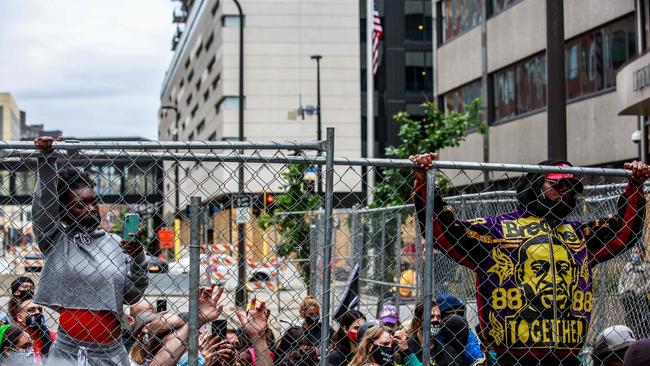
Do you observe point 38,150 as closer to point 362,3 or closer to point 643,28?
point 643,28

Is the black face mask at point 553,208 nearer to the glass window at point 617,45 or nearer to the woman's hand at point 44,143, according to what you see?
the woman's hand at point 44,143

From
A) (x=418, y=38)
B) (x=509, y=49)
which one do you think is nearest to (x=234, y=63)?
(x=418, y=38)

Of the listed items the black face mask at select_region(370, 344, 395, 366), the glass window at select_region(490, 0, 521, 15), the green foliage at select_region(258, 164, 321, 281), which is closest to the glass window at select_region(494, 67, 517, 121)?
the glass window at select_region(490, 0, 521, 15)

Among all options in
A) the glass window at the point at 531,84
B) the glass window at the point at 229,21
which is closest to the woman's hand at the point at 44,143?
the glass window at the point at 531,84

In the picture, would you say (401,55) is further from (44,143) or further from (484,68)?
(44,143)

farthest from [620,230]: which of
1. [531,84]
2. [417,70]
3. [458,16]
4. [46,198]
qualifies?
[417,70]

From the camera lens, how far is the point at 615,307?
A: 798 centimetres

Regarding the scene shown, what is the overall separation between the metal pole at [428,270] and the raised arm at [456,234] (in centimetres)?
7

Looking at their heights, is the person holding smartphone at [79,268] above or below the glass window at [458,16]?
below

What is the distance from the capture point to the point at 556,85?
9375 mm

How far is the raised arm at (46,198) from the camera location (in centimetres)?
482

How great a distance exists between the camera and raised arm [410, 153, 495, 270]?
5102mm

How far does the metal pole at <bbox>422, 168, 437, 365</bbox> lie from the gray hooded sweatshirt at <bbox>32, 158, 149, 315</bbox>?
1.40 m

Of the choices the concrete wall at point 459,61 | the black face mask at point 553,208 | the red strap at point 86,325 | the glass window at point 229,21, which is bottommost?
the red strap at point 86,325
